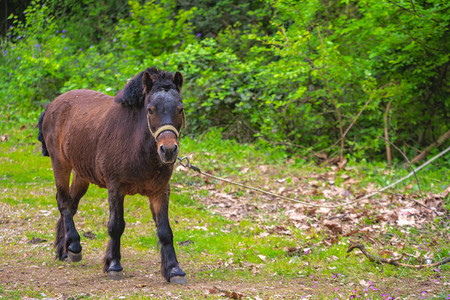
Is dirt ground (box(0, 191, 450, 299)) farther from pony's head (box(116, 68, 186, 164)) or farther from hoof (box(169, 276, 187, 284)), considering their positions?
pony's head (box(116, 68, 186, 164))

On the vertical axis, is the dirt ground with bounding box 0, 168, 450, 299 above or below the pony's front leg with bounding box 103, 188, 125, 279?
below

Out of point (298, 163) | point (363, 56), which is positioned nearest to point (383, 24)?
point (363, 56)

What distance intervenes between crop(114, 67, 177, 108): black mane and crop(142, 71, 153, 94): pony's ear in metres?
0.04

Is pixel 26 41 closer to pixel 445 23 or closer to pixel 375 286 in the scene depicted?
pixel 445 23

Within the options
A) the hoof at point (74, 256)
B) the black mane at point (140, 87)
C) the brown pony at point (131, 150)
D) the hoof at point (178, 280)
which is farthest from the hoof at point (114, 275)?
the black mane at point (140, 87)

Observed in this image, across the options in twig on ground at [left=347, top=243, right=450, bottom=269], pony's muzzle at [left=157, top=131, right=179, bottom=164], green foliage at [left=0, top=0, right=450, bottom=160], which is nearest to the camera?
pony's muzzle at [left=157, top=131, right=179, bottom=164]

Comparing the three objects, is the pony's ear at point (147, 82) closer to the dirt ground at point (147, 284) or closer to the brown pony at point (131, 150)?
the brown pony at point (131, 150)

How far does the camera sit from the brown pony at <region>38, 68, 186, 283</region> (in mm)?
4988

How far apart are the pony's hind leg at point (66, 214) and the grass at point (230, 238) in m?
0.19

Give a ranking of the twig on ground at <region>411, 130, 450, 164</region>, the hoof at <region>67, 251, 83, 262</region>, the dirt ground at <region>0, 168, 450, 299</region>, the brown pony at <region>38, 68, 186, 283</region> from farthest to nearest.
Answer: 1. the twig on ground at <region>411, 130, 450, 164</region>
2. the hoof at <region>67, 251, 83, 262</region>
3. the brown pony at <region>38, 68, 186, 283</region>
4. the dirt ground at <region>0, 168, 450, 299</region>

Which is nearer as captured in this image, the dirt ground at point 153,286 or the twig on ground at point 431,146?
the dirt ground at point 153,286

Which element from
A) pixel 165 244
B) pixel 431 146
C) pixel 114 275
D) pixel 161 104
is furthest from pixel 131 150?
pixel 431 146

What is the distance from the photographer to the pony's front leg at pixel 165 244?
5.15 meters

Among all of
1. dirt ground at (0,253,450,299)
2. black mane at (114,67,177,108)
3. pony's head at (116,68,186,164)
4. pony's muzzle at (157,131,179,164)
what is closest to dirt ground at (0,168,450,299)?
dirt ground at (0,253,450,299)
